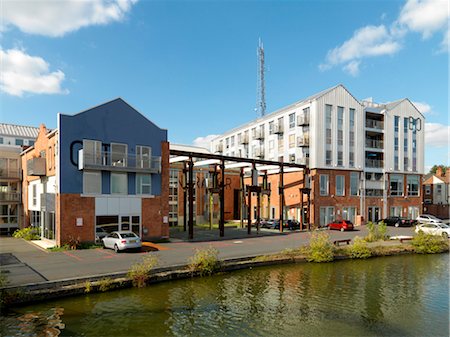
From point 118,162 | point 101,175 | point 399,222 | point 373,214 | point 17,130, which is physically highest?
point 17,130

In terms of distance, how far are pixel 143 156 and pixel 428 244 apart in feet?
74.3

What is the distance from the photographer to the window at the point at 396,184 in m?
46.3

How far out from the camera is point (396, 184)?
46.8 meters

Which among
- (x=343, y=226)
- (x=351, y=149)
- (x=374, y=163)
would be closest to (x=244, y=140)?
(x=351, y=149)

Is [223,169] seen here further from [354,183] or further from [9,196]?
[9,196]

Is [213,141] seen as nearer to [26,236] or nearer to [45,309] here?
[26,236]

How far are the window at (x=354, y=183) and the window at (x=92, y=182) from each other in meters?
31.0

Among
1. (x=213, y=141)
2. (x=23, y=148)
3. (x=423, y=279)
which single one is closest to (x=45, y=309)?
(x=423, y=279)

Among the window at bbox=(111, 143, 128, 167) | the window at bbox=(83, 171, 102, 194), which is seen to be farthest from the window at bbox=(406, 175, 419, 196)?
the window at bbox=(83, 171, 102, 194)

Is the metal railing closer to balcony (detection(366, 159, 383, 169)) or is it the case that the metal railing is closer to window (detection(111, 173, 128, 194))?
window (detection(111, 173, 128, 194))

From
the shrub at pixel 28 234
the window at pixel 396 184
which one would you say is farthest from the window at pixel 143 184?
the window at pixel 396 184

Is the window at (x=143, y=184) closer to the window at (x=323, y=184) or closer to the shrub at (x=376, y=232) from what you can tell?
the shrub at (x=376, y=232)

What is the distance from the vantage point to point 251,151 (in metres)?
53.5

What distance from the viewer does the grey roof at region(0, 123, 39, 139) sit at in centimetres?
5666
